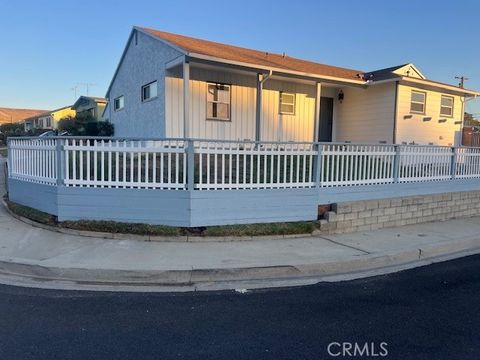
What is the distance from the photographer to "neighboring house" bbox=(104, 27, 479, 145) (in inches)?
511

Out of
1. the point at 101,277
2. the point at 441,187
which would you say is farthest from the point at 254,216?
the point at 441,187

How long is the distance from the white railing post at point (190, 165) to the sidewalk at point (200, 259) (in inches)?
41.4

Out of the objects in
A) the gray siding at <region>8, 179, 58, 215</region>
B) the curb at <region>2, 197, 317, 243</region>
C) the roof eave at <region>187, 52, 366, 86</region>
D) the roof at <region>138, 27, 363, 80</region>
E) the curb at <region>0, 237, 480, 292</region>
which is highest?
the roof at <region>138, 27, 363, 80</region>

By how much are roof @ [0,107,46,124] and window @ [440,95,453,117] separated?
2978 inches

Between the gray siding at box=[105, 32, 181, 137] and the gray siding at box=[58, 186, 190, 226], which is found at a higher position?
the gray siding at box=[105, 32, 181, 137]

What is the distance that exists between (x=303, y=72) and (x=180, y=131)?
4.70m

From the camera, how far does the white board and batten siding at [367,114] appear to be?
1605 centimetres

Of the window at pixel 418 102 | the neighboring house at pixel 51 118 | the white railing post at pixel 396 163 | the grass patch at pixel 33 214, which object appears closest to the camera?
the grass patch at pixel 33 214

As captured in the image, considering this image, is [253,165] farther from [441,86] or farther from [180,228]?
[441,86]

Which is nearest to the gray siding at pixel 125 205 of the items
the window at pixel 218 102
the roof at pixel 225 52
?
the roof at pixel 225 52

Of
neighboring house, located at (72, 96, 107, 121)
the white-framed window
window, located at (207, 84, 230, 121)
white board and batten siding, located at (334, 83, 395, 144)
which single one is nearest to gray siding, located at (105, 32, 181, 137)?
window, located at (207, 84, 230, 121)

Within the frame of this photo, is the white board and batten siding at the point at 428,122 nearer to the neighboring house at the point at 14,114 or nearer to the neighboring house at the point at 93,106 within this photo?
the neighboring house at the point at 93,106

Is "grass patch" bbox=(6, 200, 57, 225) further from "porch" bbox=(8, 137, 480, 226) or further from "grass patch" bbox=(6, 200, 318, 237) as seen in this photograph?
"porch" bbox=(8, 137, 480, 226)

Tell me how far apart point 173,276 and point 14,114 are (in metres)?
91.6
